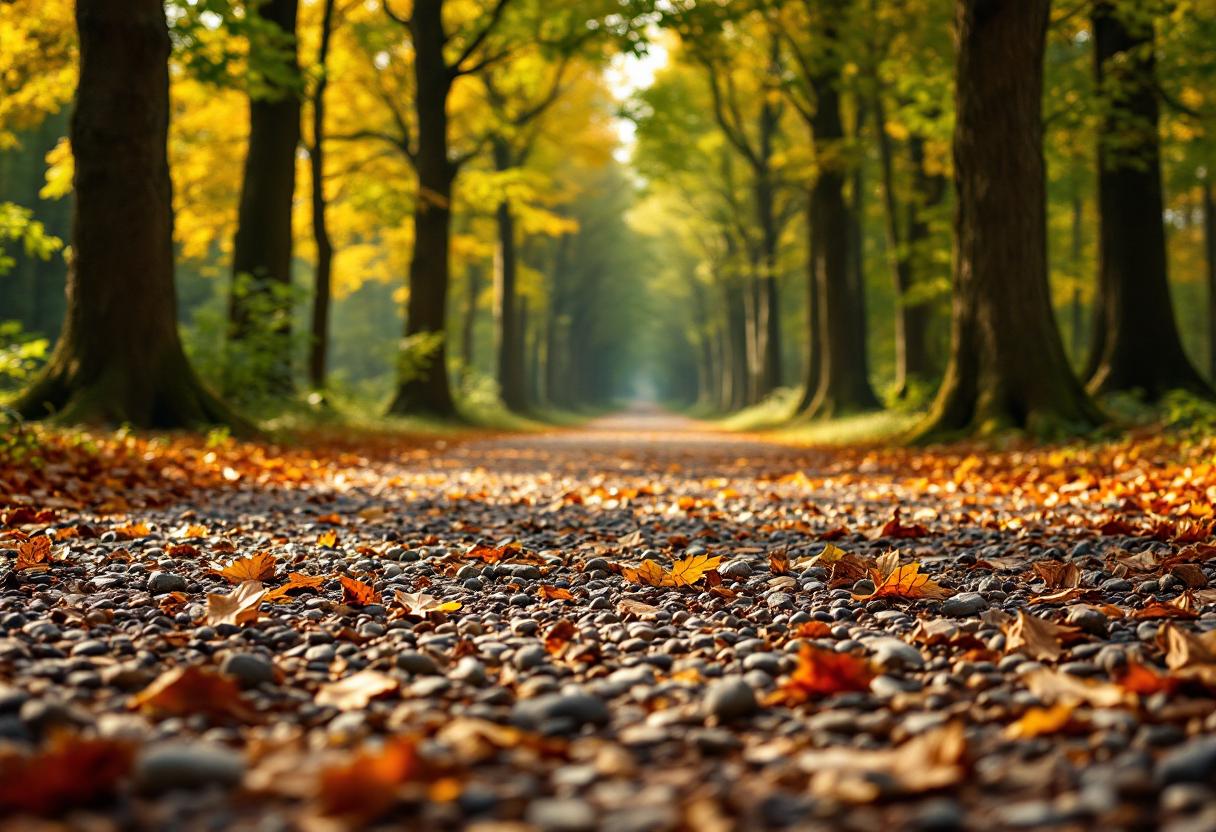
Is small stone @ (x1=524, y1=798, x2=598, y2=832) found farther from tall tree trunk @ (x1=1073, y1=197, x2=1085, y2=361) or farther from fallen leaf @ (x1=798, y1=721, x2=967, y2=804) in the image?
tall tree trunk @ (x1=1073, y1=197, x2=1085, y2=361)

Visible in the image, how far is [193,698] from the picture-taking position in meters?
1.73

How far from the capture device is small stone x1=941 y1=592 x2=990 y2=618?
106 inches

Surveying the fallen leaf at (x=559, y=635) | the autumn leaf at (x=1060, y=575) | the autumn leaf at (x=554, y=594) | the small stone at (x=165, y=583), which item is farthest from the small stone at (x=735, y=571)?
the small stone at (x=165, y=583)

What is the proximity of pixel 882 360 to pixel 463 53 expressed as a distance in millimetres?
21515

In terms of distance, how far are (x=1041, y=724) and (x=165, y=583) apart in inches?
105

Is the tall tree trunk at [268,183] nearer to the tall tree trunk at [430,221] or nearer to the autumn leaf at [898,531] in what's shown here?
the tall tree trunk at [430,221]

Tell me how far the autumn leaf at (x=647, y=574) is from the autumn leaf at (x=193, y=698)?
1.64 m

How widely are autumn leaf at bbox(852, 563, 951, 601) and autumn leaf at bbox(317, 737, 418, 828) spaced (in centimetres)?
200

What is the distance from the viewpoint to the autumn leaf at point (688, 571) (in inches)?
122

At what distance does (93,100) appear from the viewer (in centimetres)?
757

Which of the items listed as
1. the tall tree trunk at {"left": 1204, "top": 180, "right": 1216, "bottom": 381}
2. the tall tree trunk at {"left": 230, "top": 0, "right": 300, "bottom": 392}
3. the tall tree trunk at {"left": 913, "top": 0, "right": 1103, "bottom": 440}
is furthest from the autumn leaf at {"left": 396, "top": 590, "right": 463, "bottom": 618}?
the tall tree trunk at {"left": 1204, "top": 180, "right": 1216, "bottom": 381}

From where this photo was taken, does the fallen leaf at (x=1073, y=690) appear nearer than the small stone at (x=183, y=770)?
No

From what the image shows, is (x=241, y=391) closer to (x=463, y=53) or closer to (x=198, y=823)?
(x=463, y=53)

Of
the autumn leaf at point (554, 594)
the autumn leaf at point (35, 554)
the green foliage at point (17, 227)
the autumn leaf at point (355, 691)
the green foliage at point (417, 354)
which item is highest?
the green foliage at point (17, 227)
